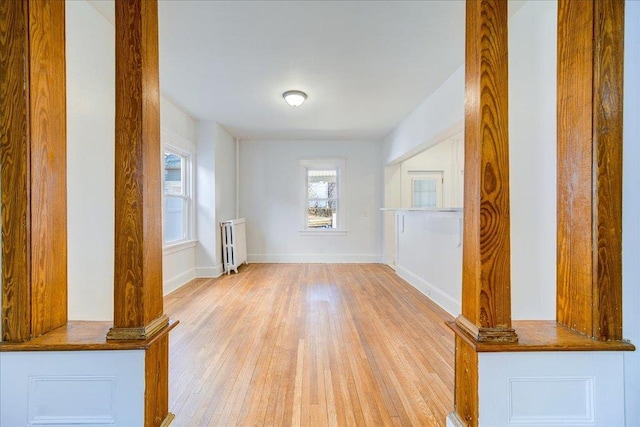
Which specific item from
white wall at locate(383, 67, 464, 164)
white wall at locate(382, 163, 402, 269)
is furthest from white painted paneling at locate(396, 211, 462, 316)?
white wall at locate(382, 163, 402, 269)

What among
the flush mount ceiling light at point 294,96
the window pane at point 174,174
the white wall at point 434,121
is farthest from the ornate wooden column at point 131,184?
the window pane at point 174,174

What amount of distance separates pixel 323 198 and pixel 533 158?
15.7ft

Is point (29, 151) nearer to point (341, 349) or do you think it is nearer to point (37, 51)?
point (37, 51)

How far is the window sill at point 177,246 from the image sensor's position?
4143 mm

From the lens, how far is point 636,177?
3.76 feet

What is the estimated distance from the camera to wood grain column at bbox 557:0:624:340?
1156 mm

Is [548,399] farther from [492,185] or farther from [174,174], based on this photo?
[174,174]

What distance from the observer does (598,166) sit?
1.16 meters

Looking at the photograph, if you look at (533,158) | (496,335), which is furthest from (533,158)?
(496,335)

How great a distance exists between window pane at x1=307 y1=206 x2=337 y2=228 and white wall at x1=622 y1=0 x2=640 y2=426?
5.46 m

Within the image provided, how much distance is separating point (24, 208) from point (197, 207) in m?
3.90

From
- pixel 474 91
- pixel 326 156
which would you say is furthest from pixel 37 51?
pixel 326 156

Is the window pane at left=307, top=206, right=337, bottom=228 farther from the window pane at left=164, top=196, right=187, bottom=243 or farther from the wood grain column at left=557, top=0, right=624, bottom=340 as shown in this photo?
the wood grain column at left=557, top=0, right=624, bottom=340

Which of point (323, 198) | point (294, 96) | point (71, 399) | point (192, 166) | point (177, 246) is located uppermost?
point (294, 96)
